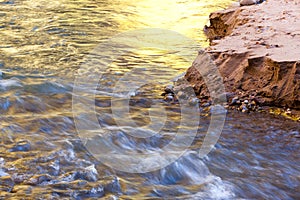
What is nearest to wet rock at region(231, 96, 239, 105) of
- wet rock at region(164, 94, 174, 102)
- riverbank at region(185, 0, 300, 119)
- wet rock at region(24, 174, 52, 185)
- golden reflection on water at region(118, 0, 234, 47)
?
riverbank at region(185, 0, 300, 119)

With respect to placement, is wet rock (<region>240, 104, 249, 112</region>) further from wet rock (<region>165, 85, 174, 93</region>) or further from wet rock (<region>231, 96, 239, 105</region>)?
wet rock (<region>165, 85, 174, 93</region>)

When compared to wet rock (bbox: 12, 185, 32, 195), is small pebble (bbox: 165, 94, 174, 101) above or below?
above

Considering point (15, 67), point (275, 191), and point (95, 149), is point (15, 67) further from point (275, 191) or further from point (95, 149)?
point (275, 191)

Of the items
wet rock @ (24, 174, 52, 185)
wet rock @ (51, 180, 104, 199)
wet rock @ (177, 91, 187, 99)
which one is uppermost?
wet rock @ (177, 91, 187, 99)

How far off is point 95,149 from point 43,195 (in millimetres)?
890

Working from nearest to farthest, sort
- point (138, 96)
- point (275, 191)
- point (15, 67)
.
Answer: point (275, 191), point (138, 96), point (15, 67)

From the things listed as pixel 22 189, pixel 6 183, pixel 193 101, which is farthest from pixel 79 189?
pixel 193 101

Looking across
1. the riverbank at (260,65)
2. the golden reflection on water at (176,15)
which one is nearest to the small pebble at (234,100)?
the riverbank at (260,65)

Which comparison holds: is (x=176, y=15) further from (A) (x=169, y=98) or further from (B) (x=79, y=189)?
(B) (x=79, y=189)

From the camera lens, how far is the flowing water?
11.0 feet

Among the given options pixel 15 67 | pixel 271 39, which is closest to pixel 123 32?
pixel 15 67

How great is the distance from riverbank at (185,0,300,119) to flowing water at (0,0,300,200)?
10.0 inches

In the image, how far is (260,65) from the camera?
195 inches

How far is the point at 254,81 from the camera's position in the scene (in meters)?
4.99
